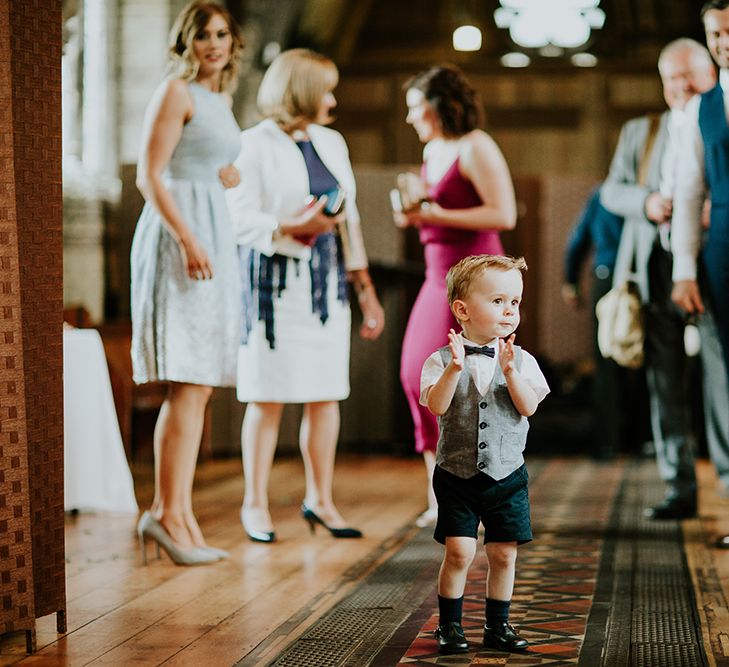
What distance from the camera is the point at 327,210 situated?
12.6 ft

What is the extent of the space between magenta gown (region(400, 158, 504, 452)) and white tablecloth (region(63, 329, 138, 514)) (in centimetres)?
127

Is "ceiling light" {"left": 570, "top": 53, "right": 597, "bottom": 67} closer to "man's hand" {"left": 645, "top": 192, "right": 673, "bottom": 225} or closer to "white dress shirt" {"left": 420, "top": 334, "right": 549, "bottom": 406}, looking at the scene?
"man's hand" {"left": 645, "top": 192, "right": 673, "bottom": 225}

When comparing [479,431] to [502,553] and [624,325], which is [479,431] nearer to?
[502,553]

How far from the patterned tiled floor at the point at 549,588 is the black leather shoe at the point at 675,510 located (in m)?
0.19

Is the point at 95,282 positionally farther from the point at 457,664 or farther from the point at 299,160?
the point at 457,664

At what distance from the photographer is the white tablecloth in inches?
185

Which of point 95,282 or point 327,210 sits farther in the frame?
point 95,282

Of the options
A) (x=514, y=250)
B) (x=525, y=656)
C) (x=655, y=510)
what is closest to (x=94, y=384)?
(x=655, y=510)

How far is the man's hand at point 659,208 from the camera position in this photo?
4.22 m

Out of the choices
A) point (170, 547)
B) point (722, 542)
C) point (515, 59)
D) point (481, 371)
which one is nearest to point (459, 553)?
point (481, 371)

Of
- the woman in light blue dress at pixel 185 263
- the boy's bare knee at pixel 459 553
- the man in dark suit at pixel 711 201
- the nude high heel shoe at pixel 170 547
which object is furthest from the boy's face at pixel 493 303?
the man in dark suit at pixel 711 201

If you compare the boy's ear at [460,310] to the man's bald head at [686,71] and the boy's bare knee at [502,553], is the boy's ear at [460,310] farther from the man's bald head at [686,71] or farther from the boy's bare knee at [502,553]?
the man's bald head at [686,71]

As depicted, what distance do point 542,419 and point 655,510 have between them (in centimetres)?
273

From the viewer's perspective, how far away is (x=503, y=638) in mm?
2447
